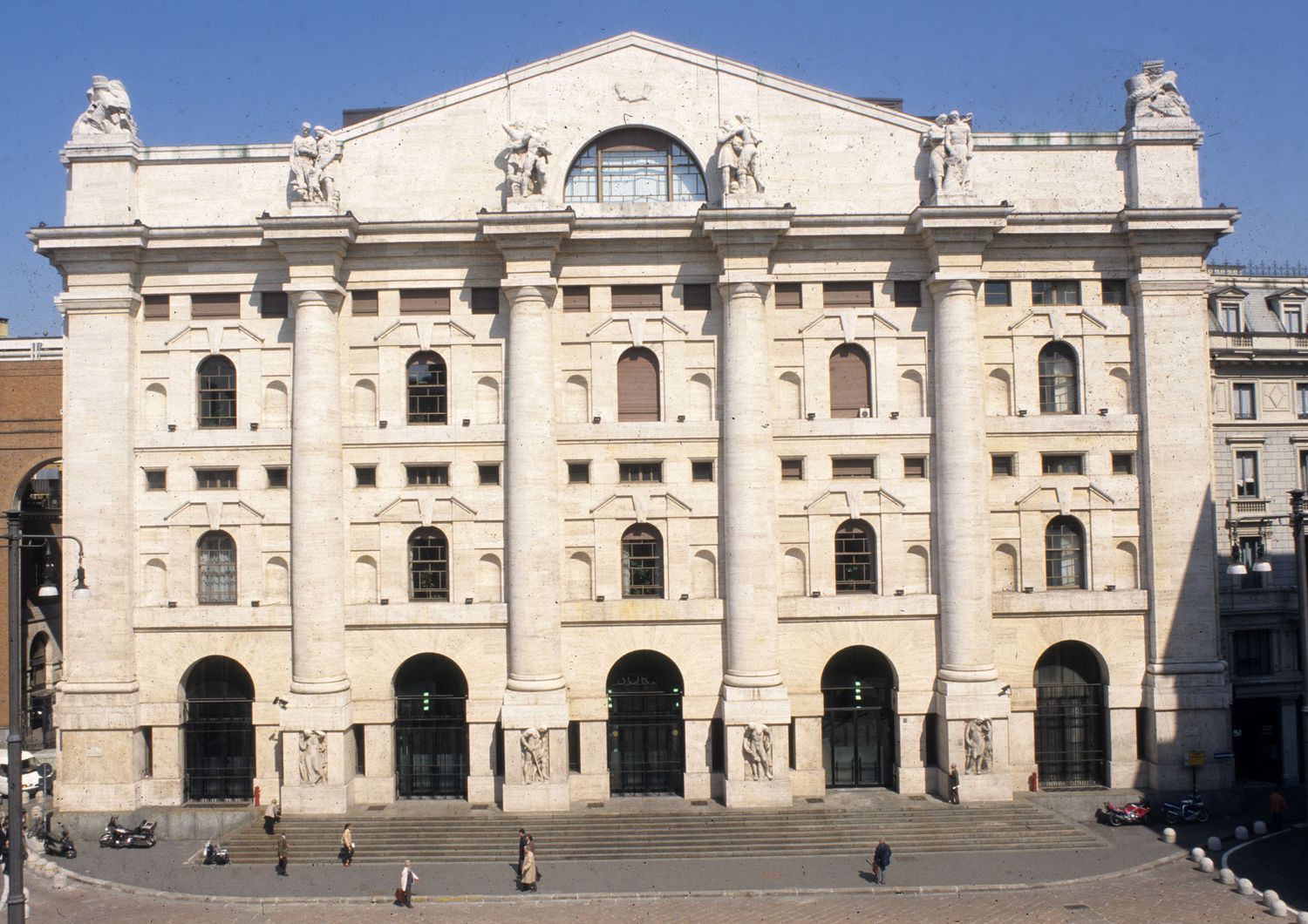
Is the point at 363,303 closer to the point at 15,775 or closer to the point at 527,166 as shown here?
the point at 527,166

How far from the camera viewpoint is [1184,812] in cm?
3716

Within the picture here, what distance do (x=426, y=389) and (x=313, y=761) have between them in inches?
515

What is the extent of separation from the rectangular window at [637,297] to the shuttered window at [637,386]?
61.1 inches

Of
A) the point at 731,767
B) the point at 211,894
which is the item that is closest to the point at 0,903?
the point at 211,894

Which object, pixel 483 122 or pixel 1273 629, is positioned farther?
pixel 1273 629

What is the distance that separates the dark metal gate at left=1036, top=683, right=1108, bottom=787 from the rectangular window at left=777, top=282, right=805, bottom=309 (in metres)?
15.9

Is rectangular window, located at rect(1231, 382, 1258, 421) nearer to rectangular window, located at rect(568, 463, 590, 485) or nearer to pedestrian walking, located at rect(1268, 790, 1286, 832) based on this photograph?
pedestrian walking, located at rect(1268, 790, 1286, 832)

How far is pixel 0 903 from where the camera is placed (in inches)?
1242

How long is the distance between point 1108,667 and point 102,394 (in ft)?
119

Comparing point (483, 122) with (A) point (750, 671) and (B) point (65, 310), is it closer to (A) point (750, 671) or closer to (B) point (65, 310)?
(B) point (65, 310)

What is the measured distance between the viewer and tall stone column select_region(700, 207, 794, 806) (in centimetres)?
3741

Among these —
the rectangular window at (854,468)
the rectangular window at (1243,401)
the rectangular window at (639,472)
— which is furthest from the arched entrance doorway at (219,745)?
the rectangular window at (1243,401)

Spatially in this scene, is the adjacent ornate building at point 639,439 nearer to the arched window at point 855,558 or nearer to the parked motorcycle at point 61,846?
the arched window at point 855,558

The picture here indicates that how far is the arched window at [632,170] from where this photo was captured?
40250mm
